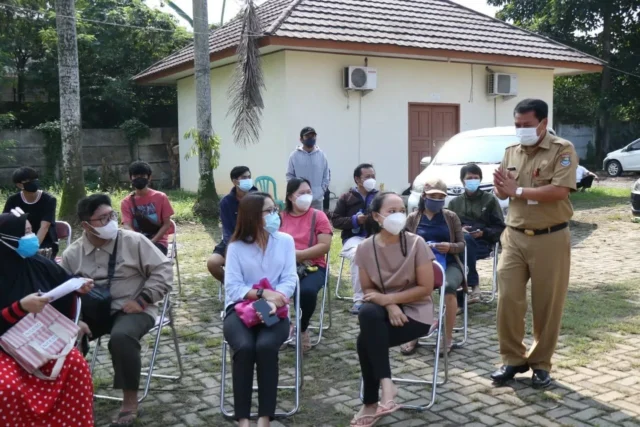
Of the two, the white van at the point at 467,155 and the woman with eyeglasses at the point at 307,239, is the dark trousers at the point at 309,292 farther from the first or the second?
the white van at the point at 467,155

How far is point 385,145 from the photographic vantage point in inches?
581

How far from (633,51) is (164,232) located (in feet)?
85.3

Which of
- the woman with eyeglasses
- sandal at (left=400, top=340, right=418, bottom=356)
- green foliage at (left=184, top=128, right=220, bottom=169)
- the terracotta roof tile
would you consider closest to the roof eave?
the terracotta roof tile

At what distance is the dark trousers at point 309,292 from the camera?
17.5ft

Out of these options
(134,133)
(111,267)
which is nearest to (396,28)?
(134,133)

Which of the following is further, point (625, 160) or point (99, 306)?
point (625, 160)

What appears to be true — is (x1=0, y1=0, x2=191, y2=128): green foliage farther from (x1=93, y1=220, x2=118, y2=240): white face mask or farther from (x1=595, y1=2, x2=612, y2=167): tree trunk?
(x1=595, y1=2, x2=612, y2=167): tree trunk

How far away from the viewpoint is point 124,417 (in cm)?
419

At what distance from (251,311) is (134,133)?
1531 cm

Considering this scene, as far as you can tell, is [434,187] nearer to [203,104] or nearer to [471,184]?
[471,184]

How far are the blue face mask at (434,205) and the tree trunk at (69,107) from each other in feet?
24.5

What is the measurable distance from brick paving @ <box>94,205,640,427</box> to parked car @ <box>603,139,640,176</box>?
19995mm

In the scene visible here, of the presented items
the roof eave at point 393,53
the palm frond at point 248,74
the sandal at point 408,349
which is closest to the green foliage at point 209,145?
the palm frond at point 248,74

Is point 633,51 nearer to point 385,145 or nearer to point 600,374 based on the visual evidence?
point 385,145
